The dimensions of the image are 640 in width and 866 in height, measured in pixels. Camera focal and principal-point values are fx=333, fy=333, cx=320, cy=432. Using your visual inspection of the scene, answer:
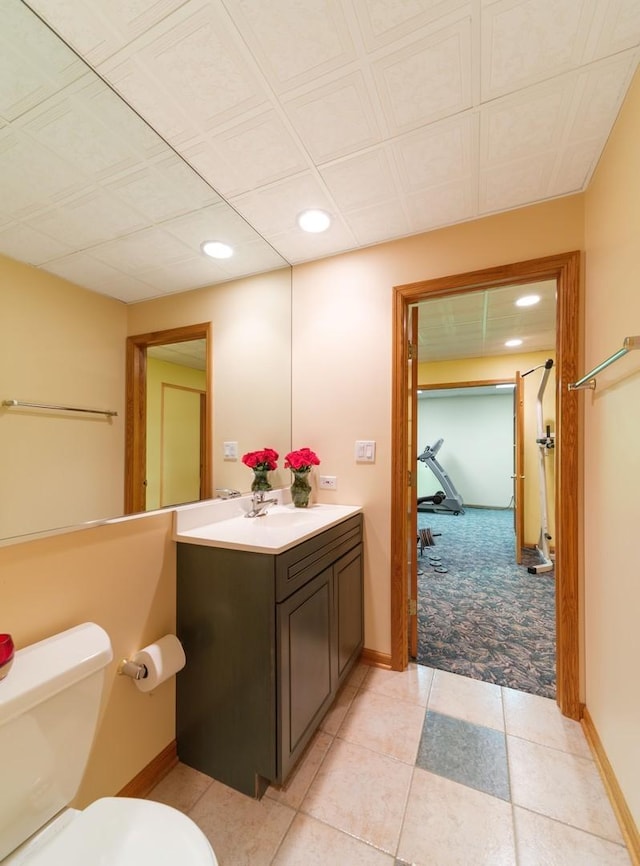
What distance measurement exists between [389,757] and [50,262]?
2173 millimetres

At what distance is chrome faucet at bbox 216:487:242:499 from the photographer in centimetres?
173

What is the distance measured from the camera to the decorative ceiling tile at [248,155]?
4.02 ft

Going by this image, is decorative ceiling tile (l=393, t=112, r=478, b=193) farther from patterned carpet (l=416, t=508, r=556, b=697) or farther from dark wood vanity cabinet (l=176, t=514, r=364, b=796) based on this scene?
patterned carpet (l=416, t=508, r=556, b=697)

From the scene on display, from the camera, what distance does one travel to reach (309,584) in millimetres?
1331

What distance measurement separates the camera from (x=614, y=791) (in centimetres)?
114

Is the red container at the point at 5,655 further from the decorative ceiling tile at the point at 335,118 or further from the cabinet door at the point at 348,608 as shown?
the decorative ceiling tile at the point at 335,118

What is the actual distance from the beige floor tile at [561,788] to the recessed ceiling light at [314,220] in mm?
2533

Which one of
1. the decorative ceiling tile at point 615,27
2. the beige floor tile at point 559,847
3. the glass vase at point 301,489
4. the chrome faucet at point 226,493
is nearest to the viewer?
the decorative ceiling tile at point 615,27

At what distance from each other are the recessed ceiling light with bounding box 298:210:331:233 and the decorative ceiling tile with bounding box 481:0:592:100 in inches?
31.6

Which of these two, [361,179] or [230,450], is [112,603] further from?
[361,179]

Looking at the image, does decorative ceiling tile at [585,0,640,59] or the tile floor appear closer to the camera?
decorative ceiling tile at [585,0,640,59]

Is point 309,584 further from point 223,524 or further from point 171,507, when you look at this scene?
point 171,507

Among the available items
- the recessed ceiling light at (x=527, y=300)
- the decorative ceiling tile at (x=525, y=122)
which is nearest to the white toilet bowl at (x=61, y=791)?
the decorative ceiling tile at (x=525, y=122)

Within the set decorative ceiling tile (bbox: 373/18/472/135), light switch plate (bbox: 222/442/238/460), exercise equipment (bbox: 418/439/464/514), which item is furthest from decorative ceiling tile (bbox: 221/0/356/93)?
exercise equipment (bbox: 418/439/464/514)
